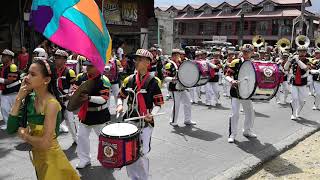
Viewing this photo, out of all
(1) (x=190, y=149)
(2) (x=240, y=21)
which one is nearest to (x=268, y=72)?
(1) (x=190, y=149)

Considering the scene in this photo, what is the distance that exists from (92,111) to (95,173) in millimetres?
942

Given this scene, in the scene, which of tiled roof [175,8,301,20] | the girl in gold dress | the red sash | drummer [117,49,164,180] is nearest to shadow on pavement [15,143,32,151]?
drummer [117,49,164,180]

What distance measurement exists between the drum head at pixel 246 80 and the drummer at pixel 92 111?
280 cm

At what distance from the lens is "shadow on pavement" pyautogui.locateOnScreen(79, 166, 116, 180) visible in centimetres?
588

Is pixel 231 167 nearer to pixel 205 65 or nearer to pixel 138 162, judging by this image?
pixel 138 162

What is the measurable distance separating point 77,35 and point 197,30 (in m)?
54.4

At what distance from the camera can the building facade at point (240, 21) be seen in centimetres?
4897

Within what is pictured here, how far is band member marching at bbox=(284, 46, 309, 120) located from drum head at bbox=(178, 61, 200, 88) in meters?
2.66

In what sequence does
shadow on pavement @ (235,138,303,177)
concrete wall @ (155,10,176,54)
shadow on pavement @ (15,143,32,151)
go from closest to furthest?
shadow on pavement @ (235,138,303,177)
shadow on pavement @ (15,143,32,151)
concrete wall @ (155,10,176,54)

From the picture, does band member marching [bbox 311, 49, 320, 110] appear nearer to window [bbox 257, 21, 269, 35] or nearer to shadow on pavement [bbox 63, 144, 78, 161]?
shadow on pavement [bbox 63, 144, 78, 161]

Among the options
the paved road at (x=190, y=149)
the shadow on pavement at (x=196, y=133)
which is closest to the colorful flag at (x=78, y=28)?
the paved road at (x=190, y=149)

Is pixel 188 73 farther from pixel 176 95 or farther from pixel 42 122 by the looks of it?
pixel 42 122

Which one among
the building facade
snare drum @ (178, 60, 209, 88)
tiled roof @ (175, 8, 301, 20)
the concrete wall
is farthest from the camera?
the building facade

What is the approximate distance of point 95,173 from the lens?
19.8 ft
